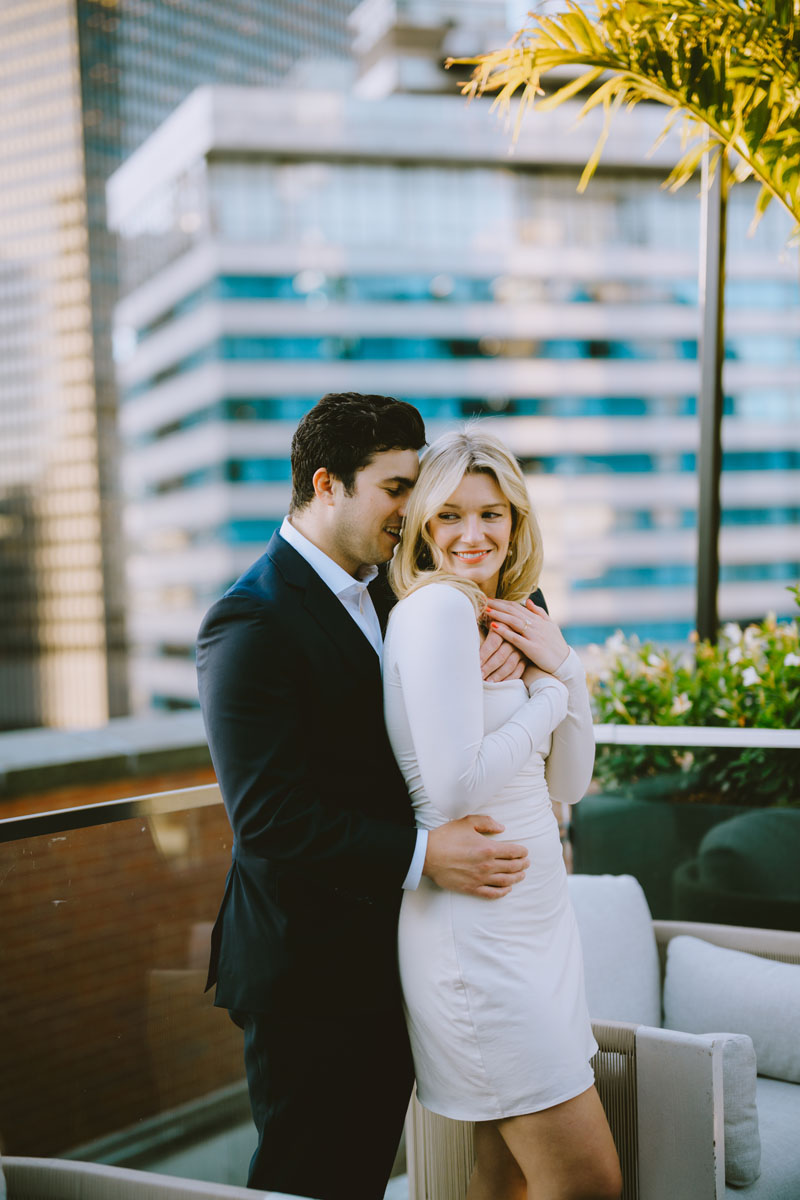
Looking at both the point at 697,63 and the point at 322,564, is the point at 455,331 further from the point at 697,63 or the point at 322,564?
the point at 322,564

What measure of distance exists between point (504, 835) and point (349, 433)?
687 millimetres

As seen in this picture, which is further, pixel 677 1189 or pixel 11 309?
pixel 11 309

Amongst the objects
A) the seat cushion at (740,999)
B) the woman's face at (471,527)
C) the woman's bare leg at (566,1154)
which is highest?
the woman's face at (471,527)

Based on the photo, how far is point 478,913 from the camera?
57.9 inches

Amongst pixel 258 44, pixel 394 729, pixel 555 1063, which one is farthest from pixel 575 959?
pixel 258 44

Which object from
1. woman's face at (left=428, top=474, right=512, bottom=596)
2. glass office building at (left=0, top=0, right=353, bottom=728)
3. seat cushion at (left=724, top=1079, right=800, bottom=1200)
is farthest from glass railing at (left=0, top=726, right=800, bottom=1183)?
glass office building at (left=0, top=0, right=353, bottom=728)

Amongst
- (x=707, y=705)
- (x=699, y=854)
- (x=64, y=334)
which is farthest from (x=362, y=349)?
(x=699, y=854)

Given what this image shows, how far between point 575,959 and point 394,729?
457 millimetres

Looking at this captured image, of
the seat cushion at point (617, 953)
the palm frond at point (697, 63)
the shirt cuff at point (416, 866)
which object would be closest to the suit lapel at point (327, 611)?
the shirt cuff at point (416, 866)

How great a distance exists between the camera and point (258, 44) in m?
84.3

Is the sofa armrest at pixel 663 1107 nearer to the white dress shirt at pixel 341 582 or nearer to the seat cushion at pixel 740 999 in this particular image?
the seat cushion at pixel 740 999

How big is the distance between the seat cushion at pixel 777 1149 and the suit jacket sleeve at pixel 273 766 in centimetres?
99

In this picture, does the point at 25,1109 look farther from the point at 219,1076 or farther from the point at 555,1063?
the point at 555,1063

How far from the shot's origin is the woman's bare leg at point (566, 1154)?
4.70 feet
